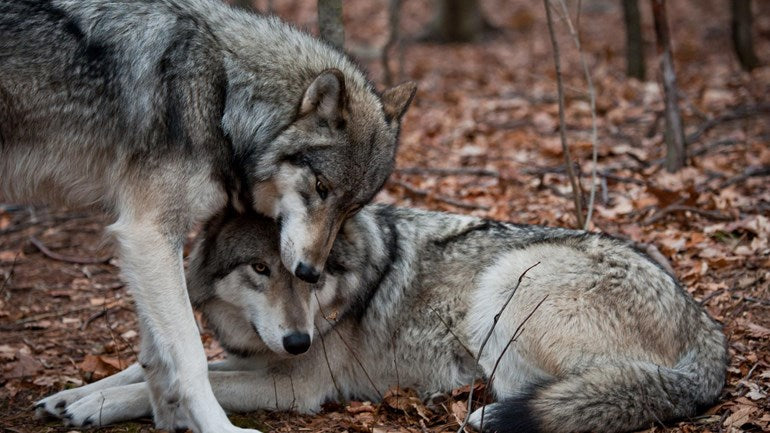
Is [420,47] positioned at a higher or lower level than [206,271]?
higher

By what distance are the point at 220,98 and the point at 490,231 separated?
1917mm

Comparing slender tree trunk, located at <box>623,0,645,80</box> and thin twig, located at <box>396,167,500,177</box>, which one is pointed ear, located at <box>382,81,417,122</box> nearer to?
thin twig, located at <box>396,167,500,177</box>

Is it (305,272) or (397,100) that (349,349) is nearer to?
(305,272)

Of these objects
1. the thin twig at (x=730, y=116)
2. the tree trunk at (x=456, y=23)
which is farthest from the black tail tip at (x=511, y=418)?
the tree trunk at (x=456, y=23)

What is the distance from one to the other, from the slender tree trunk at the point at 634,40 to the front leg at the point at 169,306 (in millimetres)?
9065

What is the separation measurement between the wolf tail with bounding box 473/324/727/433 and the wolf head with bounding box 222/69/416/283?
3.91 ft

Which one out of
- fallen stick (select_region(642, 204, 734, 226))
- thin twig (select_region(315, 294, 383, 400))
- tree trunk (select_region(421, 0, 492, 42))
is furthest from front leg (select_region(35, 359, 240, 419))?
tree trunk (select_region(421, 0, 492, 42))

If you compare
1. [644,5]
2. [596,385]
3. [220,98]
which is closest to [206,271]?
[220,98]

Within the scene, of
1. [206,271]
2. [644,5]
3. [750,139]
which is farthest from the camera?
[644,5]

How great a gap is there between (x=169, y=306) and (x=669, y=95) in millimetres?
5167

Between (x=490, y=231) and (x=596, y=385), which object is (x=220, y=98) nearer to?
(x=490, y=231)

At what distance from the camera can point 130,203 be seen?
3953 millimetres

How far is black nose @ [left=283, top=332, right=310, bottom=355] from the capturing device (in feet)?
13.9

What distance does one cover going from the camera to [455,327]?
4.72 m
